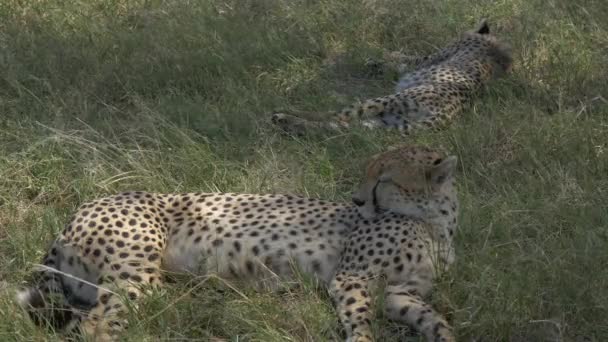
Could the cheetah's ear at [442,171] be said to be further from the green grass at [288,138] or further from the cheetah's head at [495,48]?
the cheetah's head at [495,48]

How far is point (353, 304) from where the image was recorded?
10.9 ft

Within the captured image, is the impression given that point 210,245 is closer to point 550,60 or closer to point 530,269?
point 530,269

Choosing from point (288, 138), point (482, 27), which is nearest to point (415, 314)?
point (288, 138)

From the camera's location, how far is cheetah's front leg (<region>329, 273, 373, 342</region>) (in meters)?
3.19

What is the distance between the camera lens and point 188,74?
5.69 m

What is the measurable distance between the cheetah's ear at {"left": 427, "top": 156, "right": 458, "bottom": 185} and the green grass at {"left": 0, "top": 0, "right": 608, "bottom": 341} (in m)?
0.27

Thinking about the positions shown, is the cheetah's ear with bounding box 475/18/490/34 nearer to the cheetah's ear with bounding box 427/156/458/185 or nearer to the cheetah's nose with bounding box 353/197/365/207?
the cheetah's ear with bounding box 427/156/458/185

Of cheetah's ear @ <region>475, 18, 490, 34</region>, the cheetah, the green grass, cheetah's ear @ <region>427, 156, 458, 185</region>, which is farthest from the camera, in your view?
cheetah's ear @ <region>475, 18, 490, 34</region>

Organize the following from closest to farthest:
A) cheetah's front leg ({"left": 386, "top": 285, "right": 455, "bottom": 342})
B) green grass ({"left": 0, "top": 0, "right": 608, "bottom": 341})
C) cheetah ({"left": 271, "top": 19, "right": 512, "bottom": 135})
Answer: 1. cheetah's front leg ({"left": 386, "top": 285, "right": 455, "bottom": 342})
2. green grass ({"left": 0, "top": 0, "right": 608, "bottom": 341})
3. cheetah ({"left": 271, "top": 19, "right": 512, "bottom": 135})

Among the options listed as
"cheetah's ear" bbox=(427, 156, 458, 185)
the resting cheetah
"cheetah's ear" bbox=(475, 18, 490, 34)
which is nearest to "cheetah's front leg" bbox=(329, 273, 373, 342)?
the resting cheetah

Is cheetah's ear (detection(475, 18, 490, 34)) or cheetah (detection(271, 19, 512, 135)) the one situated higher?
cheetah's ear (detection(475, 18, 490, 34))

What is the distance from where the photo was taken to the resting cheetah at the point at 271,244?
131 inches

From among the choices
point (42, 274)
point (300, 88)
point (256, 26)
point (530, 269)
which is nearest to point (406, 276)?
point (530, 269)

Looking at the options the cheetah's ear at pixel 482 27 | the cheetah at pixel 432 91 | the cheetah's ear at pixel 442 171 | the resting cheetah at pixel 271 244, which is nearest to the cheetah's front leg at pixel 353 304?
the resting cheetah at pixel 271 244
